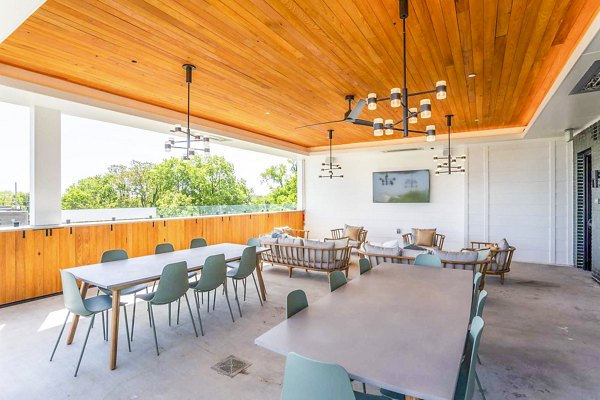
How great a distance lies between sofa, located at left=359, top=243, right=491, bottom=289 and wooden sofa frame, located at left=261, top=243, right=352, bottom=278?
2.29 feet

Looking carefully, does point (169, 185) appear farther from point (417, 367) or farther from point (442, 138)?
point (417, 367)

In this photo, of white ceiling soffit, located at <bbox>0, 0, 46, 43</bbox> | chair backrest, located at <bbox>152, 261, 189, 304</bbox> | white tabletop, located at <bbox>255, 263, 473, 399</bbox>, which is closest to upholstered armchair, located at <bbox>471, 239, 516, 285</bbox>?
white tabletop, located at <bbox>255, 263, 473, 399</bbox>

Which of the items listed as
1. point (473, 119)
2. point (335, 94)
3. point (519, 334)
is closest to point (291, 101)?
point (335, 94)

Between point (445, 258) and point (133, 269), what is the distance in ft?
13.8

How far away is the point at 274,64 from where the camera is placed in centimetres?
362

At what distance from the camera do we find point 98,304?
2914 millimetres

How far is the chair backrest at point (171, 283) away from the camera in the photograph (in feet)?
9.76

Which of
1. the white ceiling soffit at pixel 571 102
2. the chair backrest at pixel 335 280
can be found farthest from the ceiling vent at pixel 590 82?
the chair backrest at pixel 335 280

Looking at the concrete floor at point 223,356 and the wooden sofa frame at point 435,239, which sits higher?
the wooden sofa frame at point 435,239

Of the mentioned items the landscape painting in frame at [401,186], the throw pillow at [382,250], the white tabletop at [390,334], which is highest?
the landscape painting in frame at [401,186]

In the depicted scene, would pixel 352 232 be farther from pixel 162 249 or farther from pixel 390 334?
pixel 390 334

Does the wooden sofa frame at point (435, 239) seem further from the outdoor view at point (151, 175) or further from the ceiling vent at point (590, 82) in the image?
the ceiling vent at point (590, 82)

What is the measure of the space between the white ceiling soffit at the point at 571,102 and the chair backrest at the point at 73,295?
4928 mm

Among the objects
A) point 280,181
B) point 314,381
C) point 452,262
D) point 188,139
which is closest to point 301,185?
point 452,262
